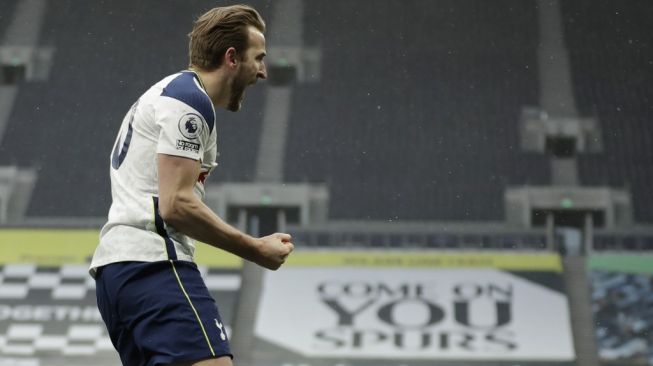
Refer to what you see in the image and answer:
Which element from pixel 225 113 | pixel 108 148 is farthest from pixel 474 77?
pixel 108 148

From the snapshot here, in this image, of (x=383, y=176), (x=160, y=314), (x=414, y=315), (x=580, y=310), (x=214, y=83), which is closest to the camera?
(x=160, y=314)

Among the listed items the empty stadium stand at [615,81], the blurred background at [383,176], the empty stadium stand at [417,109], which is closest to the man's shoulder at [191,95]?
the blurred background at [383,176]

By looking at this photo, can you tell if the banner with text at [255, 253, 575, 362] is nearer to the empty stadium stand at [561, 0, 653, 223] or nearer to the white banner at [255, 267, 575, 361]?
the white banner at [255, 267, 575, 361]

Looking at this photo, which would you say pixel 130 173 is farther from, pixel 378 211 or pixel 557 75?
pixel 557 75

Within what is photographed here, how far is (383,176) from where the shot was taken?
751 centimetres

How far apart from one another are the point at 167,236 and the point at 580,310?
4.87 m

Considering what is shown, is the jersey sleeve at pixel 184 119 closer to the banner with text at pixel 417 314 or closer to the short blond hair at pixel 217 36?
the short blond hair at pixel 217 36

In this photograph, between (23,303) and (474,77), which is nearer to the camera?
(23,303)

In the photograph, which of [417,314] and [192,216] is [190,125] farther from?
[417,314]

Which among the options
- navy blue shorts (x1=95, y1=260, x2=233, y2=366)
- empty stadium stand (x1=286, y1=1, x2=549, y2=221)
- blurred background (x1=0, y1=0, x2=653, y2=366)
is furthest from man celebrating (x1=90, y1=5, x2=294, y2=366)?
empty stadium stand (x1=286, y1=1, x2=549, y2=221)

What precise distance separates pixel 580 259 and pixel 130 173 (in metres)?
5.46

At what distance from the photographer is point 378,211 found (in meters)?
7.05

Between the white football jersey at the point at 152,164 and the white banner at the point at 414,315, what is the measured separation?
4.03 m

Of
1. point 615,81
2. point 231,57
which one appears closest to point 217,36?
point 231,57
